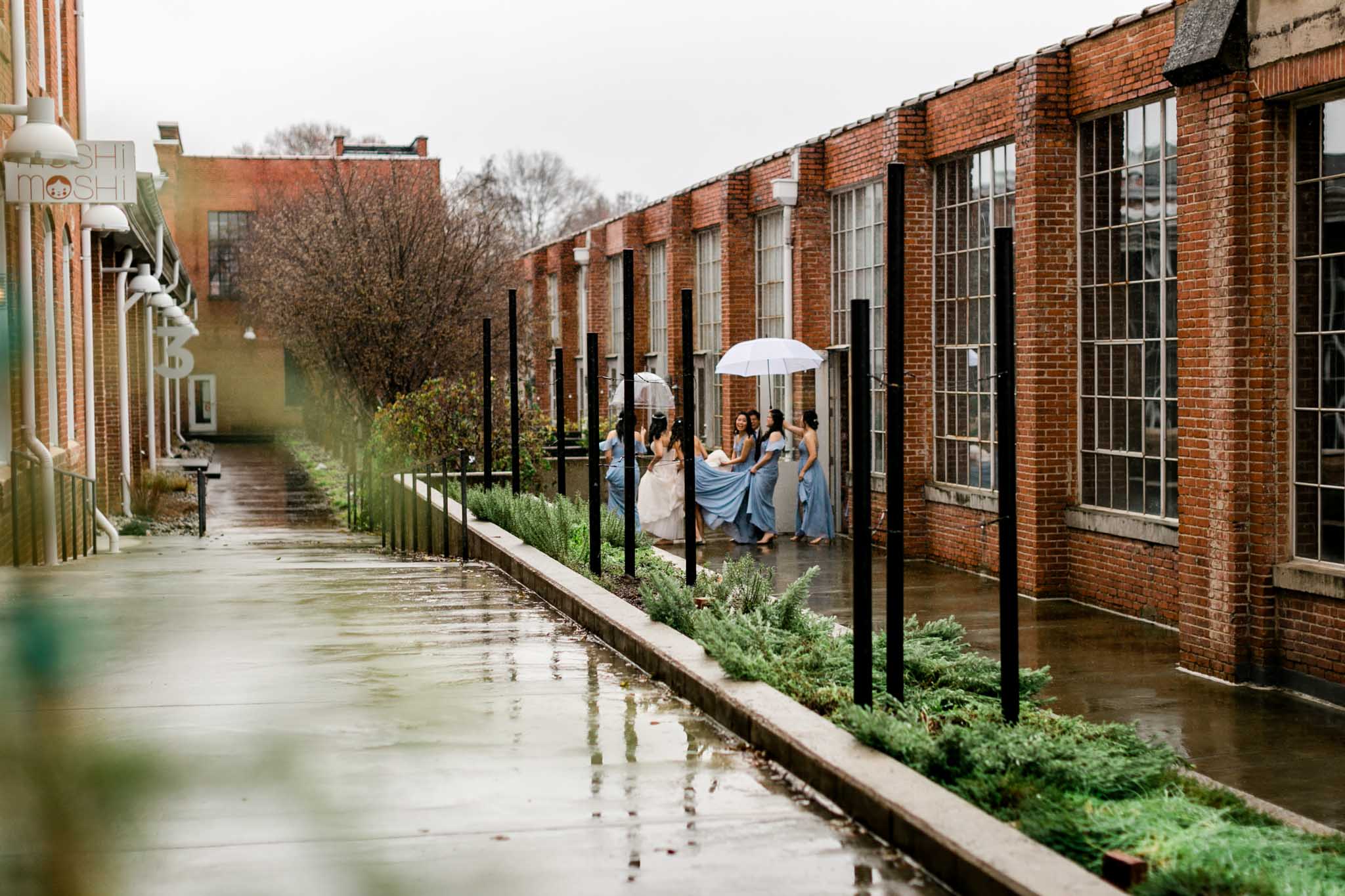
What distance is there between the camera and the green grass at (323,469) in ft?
90.9

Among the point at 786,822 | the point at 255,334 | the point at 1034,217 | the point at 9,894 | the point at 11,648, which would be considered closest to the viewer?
the point at 11,648

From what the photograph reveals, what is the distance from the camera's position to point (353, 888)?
4.25 feet

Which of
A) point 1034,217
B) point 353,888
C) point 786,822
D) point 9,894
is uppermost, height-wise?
point 1034,217

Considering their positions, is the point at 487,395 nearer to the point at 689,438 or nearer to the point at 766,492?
the point at 766,492

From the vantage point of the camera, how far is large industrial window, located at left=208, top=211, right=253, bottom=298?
9.97 feet

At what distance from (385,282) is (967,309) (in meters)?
13.5

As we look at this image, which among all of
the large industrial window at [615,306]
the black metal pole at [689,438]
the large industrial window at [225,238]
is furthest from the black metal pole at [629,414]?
the large industrial window at [615,306]

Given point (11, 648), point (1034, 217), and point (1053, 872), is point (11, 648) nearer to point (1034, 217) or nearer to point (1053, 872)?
point (1053, 872)

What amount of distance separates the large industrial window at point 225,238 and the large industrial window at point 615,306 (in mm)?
25999

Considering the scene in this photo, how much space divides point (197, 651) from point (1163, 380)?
324 inches

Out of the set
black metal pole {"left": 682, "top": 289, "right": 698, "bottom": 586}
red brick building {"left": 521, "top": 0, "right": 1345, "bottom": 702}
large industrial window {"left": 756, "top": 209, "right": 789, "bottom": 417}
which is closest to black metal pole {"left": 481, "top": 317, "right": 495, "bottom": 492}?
red brick building {"left": 521, "top": 0, "right": 1345, "bottom": 702}

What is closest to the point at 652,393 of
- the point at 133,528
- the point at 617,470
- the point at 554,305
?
the point at 617,470

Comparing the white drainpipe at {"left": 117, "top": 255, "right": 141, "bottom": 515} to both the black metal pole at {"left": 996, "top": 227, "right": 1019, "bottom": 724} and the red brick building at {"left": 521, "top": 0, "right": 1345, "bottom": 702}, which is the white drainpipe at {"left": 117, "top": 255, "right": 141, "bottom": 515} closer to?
the red brick building at {"left": 521, "top": 0, "right": 1345, "bottom": 702}

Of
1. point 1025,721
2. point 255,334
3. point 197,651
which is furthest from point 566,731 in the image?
point 255,334
